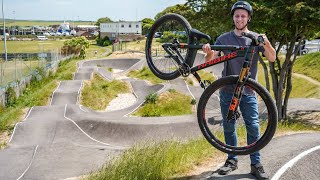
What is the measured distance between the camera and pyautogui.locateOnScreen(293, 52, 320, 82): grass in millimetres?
33281

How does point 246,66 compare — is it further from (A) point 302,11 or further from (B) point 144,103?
(B) point 144,103

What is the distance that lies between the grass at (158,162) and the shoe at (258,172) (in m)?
1.24

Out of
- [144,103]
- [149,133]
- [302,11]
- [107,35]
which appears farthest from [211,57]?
→ [107,35]

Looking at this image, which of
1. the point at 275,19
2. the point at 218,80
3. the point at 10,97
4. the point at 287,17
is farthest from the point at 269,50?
the point at 10,97

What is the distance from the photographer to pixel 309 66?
35.7 metres

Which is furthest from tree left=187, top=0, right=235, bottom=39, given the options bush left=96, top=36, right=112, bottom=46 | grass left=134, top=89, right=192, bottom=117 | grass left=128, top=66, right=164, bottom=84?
bush left=96, top=36, right=112, bottom=46

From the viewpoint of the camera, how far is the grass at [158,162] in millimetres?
6574

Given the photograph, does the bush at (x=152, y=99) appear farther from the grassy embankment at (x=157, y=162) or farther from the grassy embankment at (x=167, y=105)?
the grassy embankment at (x=157, y=162)

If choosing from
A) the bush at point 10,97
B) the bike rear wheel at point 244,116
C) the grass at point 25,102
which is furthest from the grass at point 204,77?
the bike rear wheel at point 244,116

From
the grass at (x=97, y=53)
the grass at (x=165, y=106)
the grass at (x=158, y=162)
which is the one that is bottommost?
the grass at (x=165, y=106)

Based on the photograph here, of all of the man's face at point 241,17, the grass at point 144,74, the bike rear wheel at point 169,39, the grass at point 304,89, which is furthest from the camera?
the grass at point 144,74

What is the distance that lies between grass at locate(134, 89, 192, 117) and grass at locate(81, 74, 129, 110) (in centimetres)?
475

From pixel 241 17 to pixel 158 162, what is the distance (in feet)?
9.55

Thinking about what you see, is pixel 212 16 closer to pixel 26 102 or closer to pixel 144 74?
pixel 26 102
